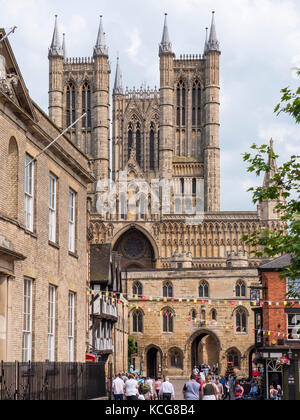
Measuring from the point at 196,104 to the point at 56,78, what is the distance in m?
18.5

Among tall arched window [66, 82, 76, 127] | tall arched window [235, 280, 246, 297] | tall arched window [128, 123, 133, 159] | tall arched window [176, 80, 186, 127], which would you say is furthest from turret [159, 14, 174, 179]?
tall arched window [235, 280, 246, 297]

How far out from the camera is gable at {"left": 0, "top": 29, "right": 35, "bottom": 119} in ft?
64.0

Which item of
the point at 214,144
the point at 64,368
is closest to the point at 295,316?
the point at 64,368

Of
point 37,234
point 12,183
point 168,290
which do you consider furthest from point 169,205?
point 12,183

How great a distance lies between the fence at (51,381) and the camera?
17.8m

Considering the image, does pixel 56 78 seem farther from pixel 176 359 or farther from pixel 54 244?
pixel 54 244

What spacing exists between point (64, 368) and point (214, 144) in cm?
8496

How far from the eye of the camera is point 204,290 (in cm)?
7944

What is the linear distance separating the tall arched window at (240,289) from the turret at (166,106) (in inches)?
1108

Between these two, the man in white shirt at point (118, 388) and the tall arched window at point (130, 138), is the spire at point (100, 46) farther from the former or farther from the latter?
the man in white shirt at point (118, 388)

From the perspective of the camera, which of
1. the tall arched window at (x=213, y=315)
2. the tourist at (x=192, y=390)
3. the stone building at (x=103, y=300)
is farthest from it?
the tall arched window at (x=213, y=315)

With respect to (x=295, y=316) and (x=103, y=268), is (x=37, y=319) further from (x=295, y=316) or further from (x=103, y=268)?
(x=295, y=316)

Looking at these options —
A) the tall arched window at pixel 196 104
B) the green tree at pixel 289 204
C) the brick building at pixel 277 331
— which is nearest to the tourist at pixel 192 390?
the green tree at pixel 289 204
